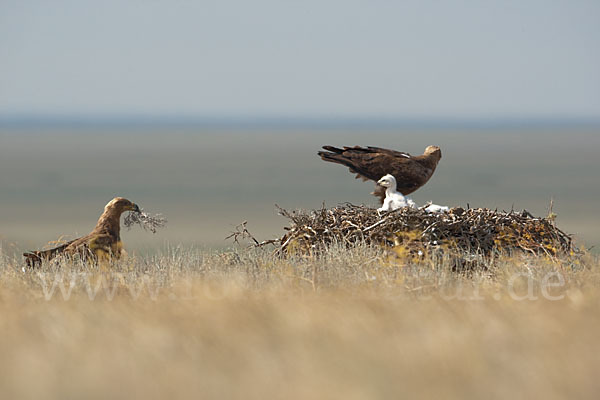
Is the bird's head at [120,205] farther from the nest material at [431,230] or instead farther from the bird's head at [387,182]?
the bird's head at [387,182]

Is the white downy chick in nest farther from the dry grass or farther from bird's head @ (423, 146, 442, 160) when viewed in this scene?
the dry grass

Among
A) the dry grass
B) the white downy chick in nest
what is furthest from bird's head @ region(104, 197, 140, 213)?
the white downy chick in nest

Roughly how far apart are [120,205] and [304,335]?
538 cm

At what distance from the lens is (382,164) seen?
39.9 feet

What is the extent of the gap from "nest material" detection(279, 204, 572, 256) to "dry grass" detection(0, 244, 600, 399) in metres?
1.46

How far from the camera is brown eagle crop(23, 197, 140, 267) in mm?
10508

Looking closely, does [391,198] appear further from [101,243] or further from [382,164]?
[101,243]

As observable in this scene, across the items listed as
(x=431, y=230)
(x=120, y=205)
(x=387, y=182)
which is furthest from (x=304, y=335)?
(x=387, y=182)

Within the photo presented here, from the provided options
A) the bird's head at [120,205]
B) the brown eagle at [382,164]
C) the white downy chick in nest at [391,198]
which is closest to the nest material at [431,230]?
the white downy chick in nest at [391,198]

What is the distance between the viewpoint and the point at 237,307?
267 inches

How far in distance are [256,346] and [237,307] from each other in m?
1.01

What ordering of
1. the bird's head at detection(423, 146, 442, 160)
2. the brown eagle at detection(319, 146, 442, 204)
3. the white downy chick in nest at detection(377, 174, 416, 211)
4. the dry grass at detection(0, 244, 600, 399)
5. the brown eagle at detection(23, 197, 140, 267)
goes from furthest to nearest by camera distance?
the bird's head at detection(423, 146, 442, 160) < the brown eagle at detection(319, 146, 442, 204) < the white downy chick in nest at detection(377, 174, 416, 211) < the brown eagle at detection(23, 197, 140, 267) < the dry grass at detection(0, 244, 600, 399)

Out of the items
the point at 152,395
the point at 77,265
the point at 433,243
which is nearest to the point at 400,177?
the point at 433,243

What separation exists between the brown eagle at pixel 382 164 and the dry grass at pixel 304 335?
289 centimetres
